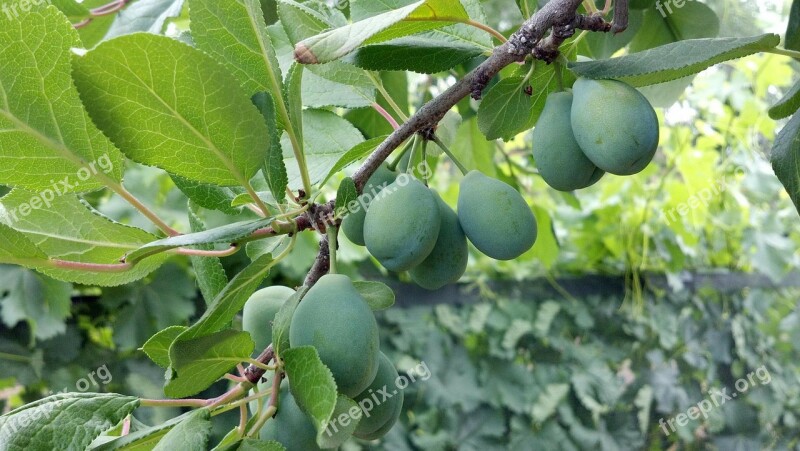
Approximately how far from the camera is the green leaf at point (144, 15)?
1014mm

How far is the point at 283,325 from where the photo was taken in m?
0.55

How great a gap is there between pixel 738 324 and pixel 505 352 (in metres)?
1.29

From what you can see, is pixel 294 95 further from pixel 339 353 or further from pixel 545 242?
pixel 545 242

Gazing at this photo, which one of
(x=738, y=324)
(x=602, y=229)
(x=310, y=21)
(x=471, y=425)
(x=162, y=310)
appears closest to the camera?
(x=310, y=21)

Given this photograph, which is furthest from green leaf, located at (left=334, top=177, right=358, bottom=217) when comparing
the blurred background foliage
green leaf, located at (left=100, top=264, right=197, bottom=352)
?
green leaf, located at (left=100, top=264, right=197, bottom=352)

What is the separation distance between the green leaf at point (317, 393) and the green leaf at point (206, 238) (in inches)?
3.7

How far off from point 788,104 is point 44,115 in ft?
2.06

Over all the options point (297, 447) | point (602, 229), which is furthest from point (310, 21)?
point (602, 229)

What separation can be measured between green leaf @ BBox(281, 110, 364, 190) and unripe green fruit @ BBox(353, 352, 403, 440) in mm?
281

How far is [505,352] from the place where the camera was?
227 centimetres

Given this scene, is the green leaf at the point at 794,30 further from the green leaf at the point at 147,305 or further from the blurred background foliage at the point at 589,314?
the green leaf at the point at 147,305

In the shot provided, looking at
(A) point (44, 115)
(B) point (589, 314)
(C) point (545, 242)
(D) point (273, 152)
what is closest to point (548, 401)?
(B) point (589, 314)

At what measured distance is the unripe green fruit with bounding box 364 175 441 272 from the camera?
0.56 meters

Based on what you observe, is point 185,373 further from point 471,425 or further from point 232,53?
point 471,425
